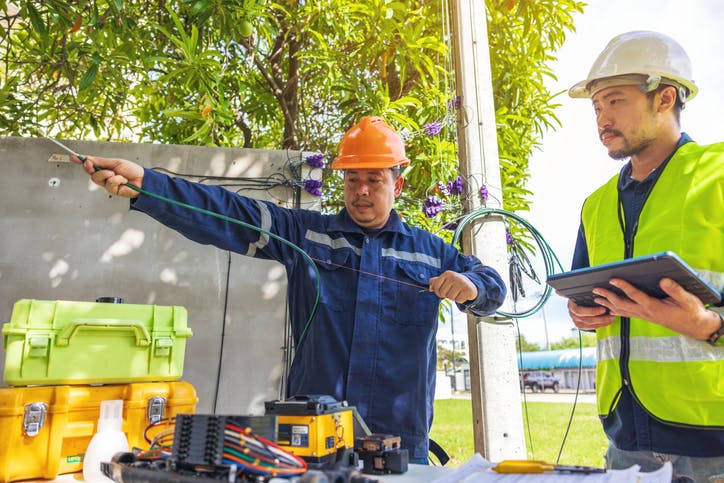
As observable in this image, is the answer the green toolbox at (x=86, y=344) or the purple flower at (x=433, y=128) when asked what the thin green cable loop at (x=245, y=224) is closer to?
the green toolbox at (x=86, y=344)

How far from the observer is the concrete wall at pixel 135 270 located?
10.2 feet

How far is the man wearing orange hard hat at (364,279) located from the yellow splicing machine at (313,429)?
0.73 meters

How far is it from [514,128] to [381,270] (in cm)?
313

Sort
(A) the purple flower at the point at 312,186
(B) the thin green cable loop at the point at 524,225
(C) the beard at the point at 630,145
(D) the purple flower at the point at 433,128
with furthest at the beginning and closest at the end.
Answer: (D) the purple flower at the point at 433,128 → (A) the purple flower at the point at 312,186 → (B) the thin green cable loop at the point at 524,225 → (C) the beard at the point at 630,145

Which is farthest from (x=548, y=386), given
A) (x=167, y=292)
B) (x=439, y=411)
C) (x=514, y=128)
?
(x=167, y=292)

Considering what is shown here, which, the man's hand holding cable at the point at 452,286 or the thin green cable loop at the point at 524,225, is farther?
the thin green cable loop at the point at 524,225

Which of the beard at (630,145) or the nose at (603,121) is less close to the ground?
the nose at (603,121)

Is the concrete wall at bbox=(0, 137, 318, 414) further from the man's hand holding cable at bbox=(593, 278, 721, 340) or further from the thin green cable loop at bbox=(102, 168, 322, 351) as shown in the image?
the man's hand holding cable at bbox=(593, 278, 721, 340)

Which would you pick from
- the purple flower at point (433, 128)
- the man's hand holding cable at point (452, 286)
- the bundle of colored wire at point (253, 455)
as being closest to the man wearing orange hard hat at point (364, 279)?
the man's hand holding cable at point (452, 286)

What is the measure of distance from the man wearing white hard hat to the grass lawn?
4337mm

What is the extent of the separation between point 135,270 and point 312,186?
1.24m

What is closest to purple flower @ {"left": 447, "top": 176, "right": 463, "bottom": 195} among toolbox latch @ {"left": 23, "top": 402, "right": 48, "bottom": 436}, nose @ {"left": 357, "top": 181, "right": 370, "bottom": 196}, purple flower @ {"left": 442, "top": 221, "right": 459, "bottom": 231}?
purple flower @ {"left": 442, "top": 221, "right": 459, "bottom": 231}

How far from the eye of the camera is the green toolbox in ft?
5.69

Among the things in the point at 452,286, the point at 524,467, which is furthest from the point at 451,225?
the point at 524,467
